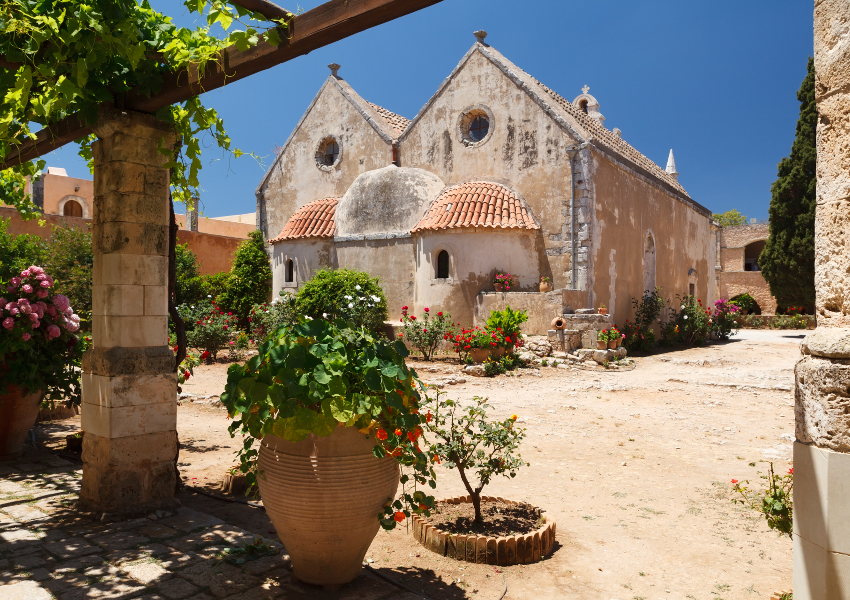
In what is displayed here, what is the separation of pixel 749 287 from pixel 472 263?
28740 millimetres

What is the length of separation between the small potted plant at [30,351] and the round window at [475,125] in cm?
1296

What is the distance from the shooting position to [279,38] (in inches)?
136

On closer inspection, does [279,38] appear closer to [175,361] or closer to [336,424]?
[336,424]

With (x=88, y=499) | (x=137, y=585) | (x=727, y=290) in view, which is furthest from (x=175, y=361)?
(x=727, y=290)

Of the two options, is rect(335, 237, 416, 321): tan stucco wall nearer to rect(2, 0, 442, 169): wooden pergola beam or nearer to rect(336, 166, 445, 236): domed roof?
rect(336, 166, 445, 236): domed roof

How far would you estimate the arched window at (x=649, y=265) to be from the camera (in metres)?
19.5

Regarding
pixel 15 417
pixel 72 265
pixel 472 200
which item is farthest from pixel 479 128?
pixel 15 417

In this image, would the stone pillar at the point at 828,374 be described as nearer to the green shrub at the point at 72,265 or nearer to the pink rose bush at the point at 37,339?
the pink rose bush at the point at 37,339

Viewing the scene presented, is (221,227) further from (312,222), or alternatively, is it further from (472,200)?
(472,200)

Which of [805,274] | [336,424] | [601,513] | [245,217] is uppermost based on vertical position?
[245,217]

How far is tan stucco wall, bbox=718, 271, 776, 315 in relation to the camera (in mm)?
36000

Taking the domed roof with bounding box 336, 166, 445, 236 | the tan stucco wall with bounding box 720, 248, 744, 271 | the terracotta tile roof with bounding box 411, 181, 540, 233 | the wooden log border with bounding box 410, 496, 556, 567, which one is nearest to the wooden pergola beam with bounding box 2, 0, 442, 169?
the wooden log border with bounding box 410, 496, 556, 567

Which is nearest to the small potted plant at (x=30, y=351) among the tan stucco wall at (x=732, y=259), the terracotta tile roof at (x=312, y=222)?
the terracotta tile roof at (x=312, y=222)

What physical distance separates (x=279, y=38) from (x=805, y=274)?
1052 inches
